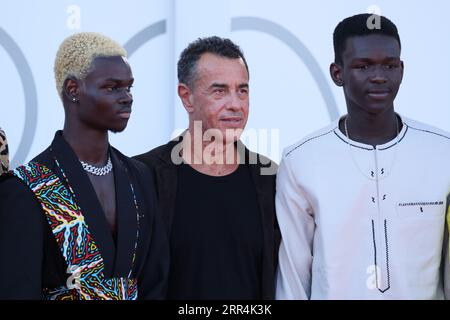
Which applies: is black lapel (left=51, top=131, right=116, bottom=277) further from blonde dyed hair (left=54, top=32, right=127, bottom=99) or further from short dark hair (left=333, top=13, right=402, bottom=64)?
short dark hair (left=333, top=13, right=402, bottom=64)

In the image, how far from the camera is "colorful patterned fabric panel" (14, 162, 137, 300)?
2412mm

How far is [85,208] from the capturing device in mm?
2475

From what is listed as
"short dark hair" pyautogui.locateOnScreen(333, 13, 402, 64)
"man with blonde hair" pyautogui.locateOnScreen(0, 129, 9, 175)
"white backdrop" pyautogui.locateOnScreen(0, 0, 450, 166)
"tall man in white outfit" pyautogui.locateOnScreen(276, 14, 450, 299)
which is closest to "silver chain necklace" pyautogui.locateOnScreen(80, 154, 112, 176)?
"man with blonde hair" pyautogui.locateOnScreen(0, 129, 9, 175)

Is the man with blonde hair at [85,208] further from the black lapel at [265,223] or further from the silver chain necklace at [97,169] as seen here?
the black lapel at [265,223]

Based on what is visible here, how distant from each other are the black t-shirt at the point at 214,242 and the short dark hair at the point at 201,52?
0.41m

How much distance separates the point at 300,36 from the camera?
411cm

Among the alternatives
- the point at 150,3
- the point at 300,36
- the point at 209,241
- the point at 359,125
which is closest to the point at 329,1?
the point at 300,36

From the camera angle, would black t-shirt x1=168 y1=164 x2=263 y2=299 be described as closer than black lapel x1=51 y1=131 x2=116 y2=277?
No

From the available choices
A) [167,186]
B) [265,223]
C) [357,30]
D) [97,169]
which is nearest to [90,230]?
[97,169]

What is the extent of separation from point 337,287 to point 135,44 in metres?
1.83

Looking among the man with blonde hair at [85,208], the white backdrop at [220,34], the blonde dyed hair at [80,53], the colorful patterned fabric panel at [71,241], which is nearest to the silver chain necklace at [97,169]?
the man with blonde hair at [85,208]

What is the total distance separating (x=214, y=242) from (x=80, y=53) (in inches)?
31.7

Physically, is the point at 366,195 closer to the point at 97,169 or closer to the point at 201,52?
the point at 201,52

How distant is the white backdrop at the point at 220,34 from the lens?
401 cm
